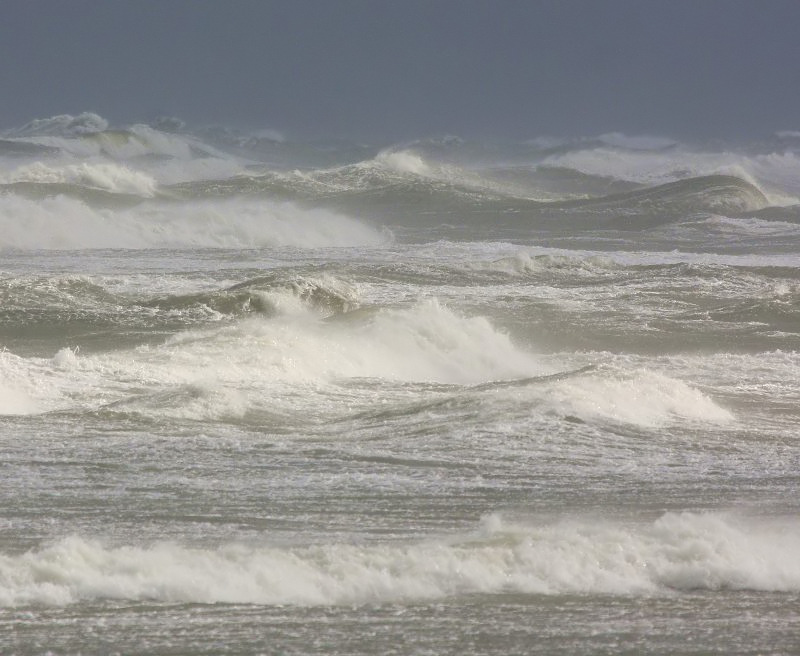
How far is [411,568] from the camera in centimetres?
536

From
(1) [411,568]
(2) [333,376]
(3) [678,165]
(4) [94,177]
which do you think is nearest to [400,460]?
(1) [411,568]

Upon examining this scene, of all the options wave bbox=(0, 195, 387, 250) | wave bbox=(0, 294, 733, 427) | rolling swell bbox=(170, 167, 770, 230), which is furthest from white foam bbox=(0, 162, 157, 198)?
wave bbox=(0, 294, 733, 427)

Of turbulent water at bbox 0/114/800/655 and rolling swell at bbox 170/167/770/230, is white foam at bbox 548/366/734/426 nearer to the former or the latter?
turbulent water at bbox 0/114/800/655

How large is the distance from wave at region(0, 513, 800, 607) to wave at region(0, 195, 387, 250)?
22070 mm

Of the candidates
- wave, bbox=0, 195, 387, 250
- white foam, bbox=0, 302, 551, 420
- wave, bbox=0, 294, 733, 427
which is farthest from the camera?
wave, bbox=0, 195, 387, 250

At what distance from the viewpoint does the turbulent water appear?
4.92 metres

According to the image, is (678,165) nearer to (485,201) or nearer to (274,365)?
(485,201)

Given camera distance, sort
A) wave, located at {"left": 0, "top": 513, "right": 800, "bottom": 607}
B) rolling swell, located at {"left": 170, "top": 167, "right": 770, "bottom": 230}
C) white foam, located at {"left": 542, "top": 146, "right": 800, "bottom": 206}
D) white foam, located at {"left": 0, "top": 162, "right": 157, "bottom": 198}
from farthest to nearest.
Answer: white foam, located at {"left": 542, "top": 146, "right": 800, "bottom": 206} < white foam, located at {"left": 0, "top": 162, "right": 157, "bottom": 198} < rolling swell, located at {"left": 170, "top": 167, "right": 770, "bottom": 230} < wave, located at {"left": 0, "top": 513, "right": 800, "bottom": 607}

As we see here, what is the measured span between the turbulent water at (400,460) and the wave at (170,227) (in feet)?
22.8

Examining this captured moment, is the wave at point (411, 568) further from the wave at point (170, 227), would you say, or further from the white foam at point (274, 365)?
the wave at point (170, 227)

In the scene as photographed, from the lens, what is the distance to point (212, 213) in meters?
31.9

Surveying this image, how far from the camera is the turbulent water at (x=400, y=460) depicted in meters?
4.92

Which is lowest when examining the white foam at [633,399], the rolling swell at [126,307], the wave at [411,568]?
the wave at [411,568]

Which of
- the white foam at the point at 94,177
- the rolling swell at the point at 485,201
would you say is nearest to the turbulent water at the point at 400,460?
the rolling swell at the point at 485,201
